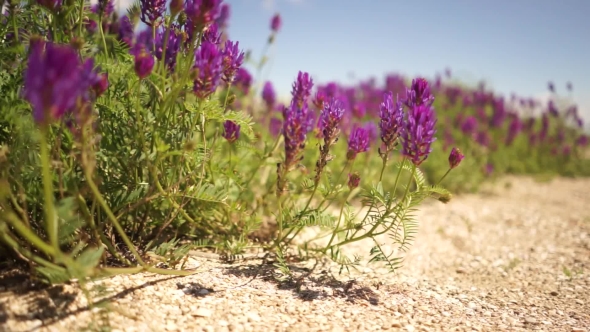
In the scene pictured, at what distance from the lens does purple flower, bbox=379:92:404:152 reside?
7.44ft

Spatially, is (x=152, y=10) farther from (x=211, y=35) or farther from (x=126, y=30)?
(x=126, y=30)

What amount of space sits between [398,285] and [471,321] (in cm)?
51

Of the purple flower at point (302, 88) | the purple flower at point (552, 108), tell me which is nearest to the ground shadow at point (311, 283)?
the purple flower at point (302, 88)

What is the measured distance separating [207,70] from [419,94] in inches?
43.4

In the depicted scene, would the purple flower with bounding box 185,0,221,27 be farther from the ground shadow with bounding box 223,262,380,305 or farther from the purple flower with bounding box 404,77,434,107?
the ground shadow with bounding box 223,262,380,305

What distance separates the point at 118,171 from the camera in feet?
7.57

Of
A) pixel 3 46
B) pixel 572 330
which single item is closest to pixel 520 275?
pixel 572 330

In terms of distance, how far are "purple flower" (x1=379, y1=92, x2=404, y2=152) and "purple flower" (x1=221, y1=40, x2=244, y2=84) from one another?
2.53 feet

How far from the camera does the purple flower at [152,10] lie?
7.17ft

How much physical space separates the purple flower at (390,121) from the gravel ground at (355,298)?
85 centimetres

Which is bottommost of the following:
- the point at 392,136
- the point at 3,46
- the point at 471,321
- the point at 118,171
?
the point at 471,321

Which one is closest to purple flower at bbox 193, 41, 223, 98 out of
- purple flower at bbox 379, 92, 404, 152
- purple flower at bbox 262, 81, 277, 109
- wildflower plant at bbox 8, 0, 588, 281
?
wildflower plant at bbox 8, 0, 588, 281

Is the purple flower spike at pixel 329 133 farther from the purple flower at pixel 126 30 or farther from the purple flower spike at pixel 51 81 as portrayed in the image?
the purple flower at pixel 126 30

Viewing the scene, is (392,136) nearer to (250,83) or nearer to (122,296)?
(122,296)
